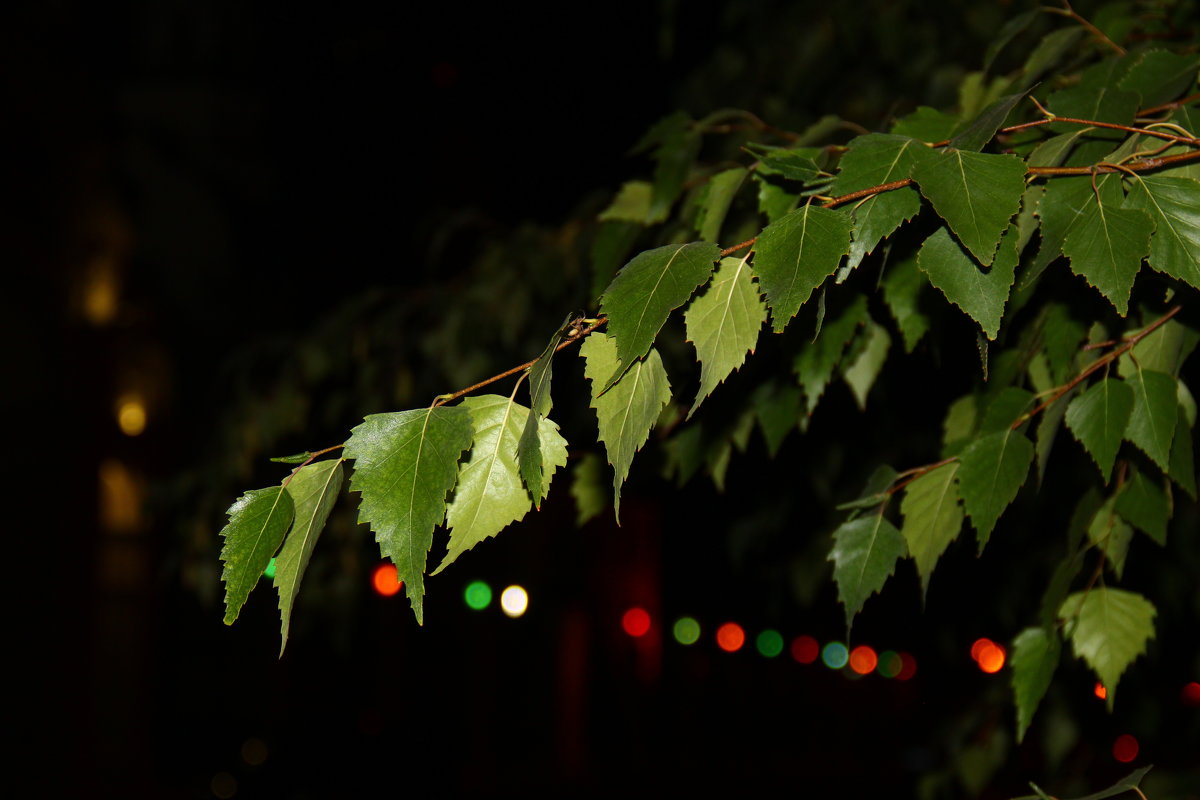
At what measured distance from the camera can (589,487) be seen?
3.09 ft

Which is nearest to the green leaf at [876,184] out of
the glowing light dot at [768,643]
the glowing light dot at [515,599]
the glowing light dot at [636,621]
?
the glowing light dot at [515,599]

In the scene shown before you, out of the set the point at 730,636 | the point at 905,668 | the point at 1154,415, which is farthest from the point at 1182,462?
the point at 905,668

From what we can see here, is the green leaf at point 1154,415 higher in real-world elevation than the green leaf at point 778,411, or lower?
higher

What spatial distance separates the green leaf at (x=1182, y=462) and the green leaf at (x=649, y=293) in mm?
335

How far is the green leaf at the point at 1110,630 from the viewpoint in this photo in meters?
0.68

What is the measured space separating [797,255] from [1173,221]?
19 centimetres

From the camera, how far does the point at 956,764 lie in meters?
1.48

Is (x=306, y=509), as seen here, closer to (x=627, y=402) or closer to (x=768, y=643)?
(x=627, y=402)

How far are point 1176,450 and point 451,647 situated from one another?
132 inches

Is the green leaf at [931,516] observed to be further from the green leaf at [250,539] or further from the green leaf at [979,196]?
the green leaf at [250,539]

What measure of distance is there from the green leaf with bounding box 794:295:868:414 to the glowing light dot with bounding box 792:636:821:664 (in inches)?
227

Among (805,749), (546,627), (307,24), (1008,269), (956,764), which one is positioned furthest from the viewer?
(805,749)

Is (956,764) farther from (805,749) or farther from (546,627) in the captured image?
(805,749)

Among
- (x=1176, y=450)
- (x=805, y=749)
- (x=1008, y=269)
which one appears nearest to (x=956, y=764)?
(x=1176, y=450)
